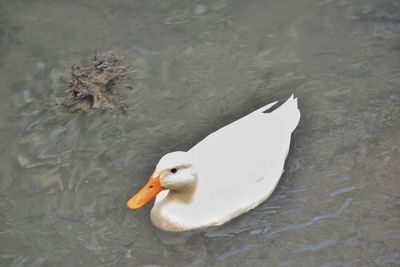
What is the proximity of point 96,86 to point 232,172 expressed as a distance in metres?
1.80

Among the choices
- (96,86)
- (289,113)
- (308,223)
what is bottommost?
(308,223)

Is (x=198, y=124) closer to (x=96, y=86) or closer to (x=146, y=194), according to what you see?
(x=96, y=86)

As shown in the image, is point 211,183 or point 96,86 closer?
point 211,183

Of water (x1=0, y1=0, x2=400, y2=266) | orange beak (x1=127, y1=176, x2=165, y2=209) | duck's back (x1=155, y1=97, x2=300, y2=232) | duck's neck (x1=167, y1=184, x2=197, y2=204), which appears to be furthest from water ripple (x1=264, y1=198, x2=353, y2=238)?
orange beak (x1=127, y1=176, x2=165, y2=209)

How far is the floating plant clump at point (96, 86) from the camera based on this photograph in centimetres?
625

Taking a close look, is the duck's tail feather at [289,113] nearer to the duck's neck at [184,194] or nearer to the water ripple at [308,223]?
the water ripple at [308,223]

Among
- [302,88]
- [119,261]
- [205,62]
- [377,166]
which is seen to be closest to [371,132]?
[377,166]

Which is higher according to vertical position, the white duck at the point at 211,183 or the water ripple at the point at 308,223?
the white duck at the point at 211,183

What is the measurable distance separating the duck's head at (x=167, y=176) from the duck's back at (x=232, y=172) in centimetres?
11

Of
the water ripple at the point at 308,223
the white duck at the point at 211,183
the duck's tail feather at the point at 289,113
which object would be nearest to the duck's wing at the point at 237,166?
the white duck at the point at 211,183

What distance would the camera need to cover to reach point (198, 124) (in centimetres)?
595

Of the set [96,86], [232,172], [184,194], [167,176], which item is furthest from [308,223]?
[96,86]

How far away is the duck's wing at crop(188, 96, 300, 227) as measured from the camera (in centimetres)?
508

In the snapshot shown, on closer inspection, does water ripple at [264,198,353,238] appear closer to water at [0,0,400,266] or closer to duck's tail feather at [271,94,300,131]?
water at [0,0,400,266]
